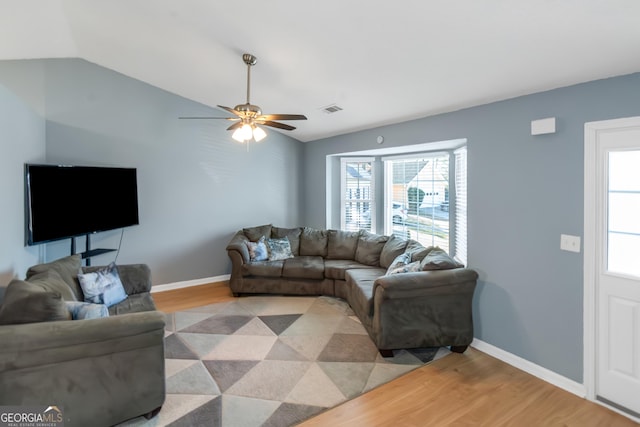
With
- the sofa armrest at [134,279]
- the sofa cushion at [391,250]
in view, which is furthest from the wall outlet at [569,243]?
the sofa armrest at [134,279]

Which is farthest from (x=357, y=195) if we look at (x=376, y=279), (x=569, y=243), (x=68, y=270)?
(x=68, y=270)

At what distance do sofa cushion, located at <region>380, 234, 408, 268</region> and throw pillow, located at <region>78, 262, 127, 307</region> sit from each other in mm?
3106

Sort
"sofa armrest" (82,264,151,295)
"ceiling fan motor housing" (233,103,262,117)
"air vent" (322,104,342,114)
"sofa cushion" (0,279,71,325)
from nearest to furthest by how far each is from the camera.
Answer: "sofa cushion" (0,279,71,325) < "ceiling fan motor housing" (233,103,262,117) < "sofa armrest" (82,264,151,295) < "air vent" (322,104,342,114)

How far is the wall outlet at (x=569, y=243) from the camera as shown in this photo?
255 cm

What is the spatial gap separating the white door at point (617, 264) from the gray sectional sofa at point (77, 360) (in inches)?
125

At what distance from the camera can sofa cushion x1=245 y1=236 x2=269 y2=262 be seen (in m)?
4.84

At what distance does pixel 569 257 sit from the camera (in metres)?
2.60

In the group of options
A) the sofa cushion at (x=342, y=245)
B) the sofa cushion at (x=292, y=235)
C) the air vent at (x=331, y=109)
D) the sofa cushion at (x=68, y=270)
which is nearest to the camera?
the sofa cushion at (x=68, y=270)

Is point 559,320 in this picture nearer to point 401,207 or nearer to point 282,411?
point 282,411

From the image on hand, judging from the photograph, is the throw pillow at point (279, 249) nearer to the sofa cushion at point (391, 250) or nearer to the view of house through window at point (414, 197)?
the view of house through window at point (414, 197)

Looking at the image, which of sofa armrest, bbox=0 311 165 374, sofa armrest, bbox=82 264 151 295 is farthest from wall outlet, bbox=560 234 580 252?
sofa armrest, bbox=82 264 151 295

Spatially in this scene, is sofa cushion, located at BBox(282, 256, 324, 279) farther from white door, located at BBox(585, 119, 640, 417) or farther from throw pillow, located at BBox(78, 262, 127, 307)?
white door, located at BBox(585, 119, 640, 417)

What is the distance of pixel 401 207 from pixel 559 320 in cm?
288

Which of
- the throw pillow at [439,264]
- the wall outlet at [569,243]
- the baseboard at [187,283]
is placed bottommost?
the baseboard at [187,283]
